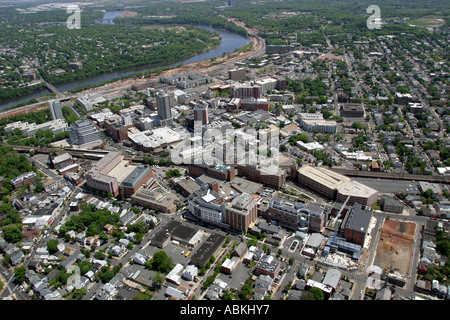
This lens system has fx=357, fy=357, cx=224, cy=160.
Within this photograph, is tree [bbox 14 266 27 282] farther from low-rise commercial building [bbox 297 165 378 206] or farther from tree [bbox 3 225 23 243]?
low-rise commercial building [bbox 297 165 378 206]

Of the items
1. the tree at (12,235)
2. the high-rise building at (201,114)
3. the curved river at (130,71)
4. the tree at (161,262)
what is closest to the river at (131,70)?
the curved river at (130,71)

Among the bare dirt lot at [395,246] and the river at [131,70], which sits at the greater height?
the river at [131,70]

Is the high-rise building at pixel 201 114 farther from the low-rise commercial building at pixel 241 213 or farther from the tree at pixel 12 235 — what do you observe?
the tree at pixel 12 235

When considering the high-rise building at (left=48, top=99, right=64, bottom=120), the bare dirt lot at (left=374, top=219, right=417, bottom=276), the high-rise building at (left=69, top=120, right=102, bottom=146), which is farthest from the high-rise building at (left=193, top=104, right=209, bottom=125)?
the bare dirt lot at (left=374, top=219, right=417, bottom=276)

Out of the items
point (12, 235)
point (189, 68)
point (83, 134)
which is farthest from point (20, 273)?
point (189, 68)

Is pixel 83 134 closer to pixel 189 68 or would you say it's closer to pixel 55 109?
pixel 55 109
